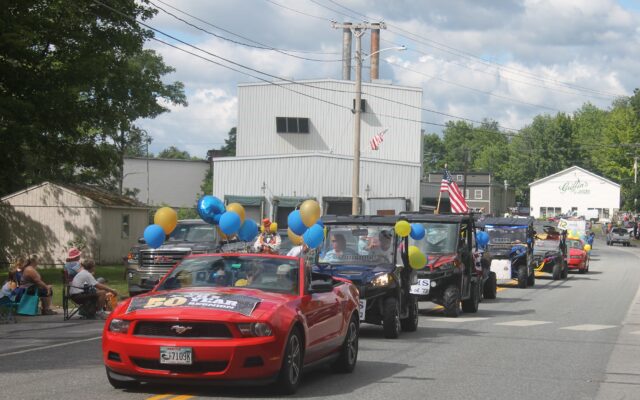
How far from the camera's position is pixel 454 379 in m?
11.9

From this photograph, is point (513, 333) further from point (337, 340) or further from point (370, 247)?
point (337, 340)

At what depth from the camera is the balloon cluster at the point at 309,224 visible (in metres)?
16.7

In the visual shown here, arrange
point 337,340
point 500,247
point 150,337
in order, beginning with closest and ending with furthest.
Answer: point 150,337, point 337,340, point 500,247

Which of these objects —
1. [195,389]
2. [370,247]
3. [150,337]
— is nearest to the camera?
[150,337]

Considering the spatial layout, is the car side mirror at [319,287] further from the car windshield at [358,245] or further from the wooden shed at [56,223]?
the wooden shed at [56,223]

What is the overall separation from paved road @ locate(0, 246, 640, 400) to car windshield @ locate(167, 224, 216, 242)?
679 centimetres

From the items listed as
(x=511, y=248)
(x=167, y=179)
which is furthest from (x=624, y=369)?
(x=167, y=179)

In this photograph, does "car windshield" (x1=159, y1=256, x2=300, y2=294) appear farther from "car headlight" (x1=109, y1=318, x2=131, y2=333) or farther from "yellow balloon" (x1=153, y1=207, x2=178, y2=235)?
"yellow balloon" (x1=153, y1=207, x2=178, y2=235)

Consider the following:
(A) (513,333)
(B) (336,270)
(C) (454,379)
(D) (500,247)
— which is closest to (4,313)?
(B) (336,270)

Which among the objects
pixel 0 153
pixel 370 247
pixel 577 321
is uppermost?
pixel 0 153

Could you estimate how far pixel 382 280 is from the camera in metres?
16.4

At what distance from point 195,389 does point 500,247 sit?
25185mm

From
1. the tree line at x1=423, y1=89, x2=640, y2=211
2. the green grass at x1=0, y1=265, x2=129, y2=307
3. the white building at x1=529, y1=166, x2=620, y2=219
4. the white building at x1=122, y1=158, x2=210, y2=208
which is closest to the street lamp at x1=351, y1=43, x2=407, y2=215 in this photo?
the green grass at x1=0, y1=265, x2=129, y2=307

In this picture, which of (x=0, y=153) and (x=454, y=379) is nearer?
(x=454, y=379)
